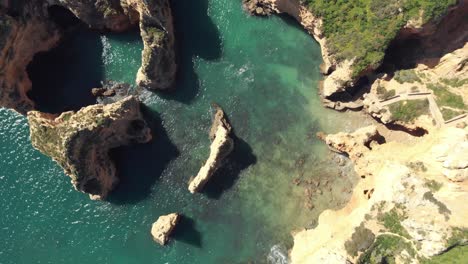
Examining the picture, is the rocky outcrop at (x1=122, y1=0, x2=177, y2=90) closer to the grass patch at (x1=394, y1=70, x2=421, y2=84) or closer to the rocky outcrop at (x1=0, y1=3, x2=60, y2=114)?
the rocky outcrop at (x1=0, y1=3, x2=60, y2=114)

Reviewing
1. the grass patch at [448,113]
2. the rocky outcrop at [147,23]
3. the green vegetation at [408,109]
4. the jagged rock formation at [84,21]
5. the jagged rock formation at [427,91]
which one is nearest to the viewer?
the grass patch at [448,113]

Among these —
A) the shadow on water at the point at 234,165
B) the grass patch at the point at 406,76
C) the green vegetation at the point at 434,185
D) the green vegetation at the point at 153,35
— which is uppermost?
the grass patch at the point at 406,76

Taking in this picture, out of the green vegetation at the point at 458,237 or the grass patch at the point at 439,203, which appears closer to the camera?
the green vegetation at the point at 458,237

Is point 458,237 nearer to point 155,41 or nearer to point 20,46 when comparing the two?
point 155,41

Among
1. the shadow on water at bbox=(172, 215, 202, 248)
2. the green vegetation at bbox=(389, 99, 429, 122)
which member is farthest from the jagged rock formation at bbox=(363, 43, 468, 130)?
the shadow on water at bbox=(172, 215, 202, 248)

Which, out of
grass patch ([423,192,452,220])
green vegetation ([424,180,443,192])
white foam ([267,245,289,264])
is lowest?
white foam ([267,245,289,264])

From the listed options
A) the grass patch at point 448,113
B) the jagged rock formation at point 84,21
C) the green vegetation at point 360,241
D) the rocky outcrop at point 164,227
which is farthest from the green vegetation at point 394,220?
the jagged rock formation at point 84,21

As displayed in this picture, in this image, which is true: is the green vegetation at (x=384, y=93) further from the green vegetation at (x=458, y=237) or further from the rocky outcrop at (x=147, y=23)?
the rocky outcrop at (x=147, y=23)
